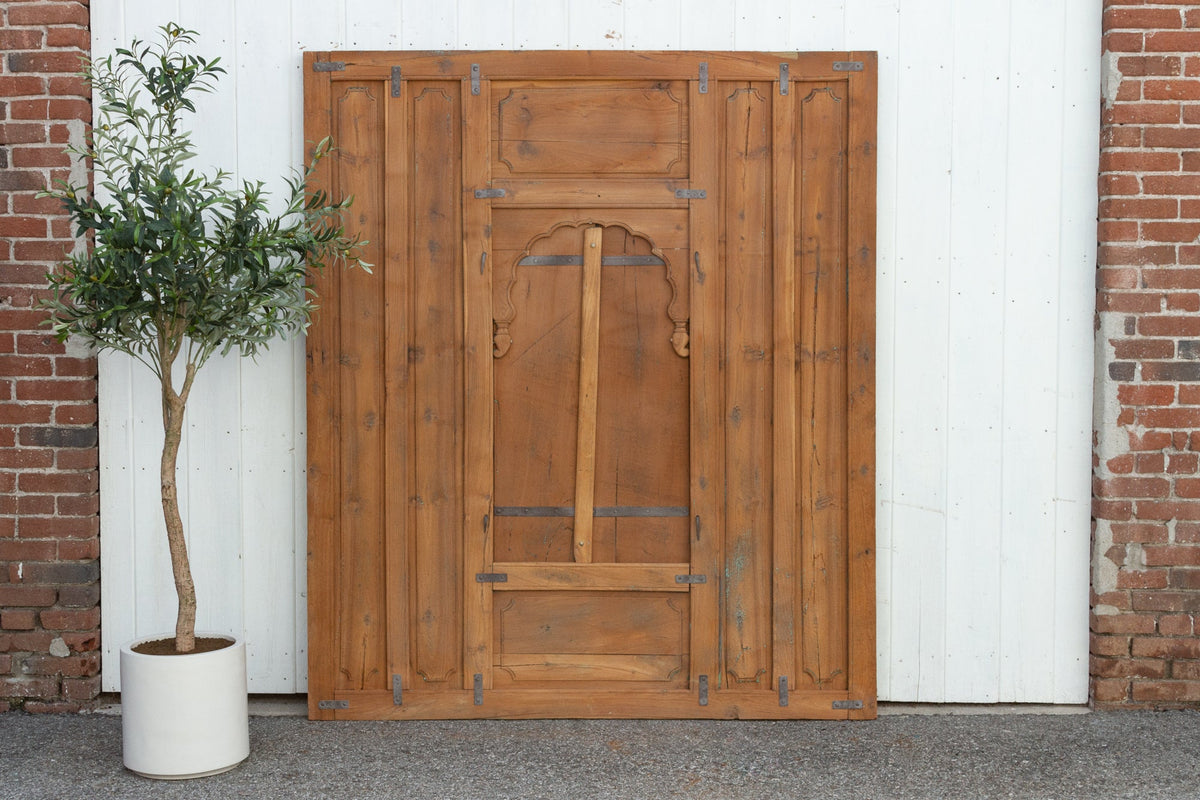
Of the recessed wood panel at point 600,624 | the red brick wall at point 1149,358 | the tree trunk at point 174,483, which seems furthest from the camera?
the recessed wood panel at point 600,624

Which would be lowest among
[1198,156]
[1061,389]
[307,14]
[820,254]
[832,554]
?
[832,554]

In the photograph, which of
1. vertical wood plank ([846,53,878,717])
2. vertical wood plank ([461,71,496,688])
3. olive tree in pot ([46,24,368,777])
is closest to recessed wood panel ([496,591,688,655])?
vertical wood plank ([461,71,496,688])

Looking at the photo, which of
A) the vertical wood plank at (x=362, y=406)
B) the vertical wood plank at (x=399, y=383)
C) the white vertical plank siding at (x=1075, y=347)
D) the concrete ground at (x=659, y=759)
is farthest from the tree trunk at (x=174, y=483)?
the white vertical plank siding at (x=1075, y=347)

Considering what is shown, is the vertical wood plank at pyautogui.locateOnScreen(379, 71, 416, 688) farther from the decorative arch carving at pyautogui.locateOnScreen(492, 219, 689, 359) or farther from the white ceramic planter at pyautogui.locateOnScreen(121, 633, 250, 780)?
the white ceramic planter at pyautogui.locateOnScreen(121, 633, 250, 780)

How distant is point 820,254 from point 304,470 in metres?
1.89

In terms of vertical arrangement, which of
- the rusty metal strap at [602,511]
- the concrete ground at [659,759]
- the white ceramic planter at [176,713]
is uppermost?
the rusty metal strap at [602,511]

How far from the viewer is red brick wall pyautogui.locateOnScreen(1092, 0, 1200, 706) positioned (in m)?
3.44

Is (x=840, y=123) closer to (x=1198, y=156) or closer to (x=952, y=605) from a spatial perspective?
(x=1198, y=156)

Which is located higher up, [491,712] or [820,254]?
[820,254]

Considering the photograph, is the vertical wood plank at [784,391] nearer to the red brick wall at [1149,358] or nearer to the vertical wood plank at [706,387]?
the vertical wood plank at [706,387]

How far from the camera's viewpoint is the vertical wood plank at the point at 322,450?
3.47 m

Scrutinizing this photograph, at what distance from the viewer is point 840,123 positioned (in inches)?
137

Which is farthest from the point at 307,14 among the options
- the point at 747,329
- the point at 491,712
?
the point at 491,712

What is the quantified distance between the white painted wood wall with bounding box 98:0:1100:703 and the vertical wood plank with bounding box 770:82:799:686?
0.31 m
